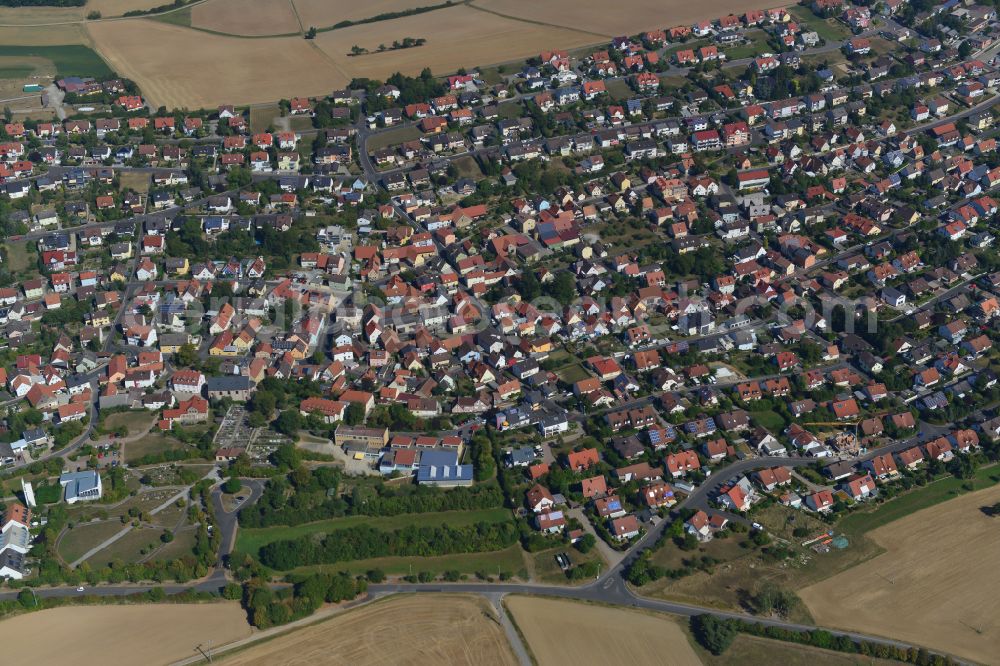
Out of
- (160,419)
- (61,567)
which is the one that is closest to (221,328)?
(160,419)

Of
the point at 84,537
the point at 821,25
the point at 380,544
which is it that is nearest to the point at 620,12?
the point at 821,25

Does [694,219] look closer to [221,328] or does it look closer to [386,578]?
[221,328]

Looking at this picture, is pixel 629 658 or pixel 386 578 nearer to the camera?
pixel 629 658

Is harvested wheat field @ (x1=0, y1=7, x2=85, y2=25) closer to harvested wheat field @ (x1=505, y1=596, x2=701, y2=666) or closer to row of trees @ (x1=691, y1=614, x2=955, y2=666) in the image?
harvested wheat field @ (x1=505, y1=596, x2=701, y2=666)

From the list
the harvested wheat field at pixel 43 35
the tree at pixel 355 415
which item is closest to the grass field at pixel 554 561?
the tree at pixel 355 415

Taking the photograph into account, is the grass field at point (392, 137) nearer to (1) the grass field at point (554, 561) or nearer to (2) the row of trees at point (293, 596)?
(1) the grass field at point (554, 561)
